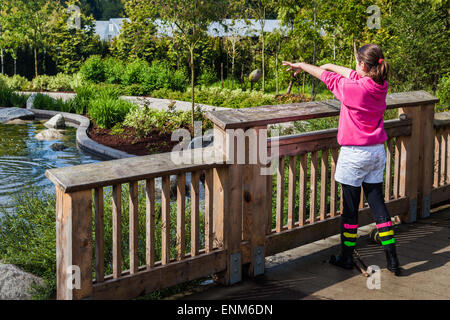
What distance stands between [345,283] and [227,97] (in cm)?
1409

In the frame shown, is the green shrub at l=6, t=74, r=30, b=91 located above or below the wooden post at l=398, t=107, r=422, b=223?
above

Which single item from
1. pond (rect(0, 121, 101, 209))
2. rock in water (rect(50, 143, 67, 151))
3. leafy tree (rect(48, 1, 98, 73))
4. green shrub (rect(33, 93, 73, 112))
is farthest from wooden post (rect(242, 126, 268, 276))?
leafy tree (rect(48, 1, 98, 73))

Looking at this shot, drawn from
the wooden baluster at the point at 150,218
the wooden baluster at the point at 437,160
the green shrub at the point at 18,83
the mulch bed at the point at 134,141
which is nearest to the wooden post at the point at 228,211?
the wooden baluster at the point at 150,218

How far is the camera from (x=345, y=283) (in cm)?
451

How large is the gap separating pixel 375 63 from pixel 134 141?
898 centimetres

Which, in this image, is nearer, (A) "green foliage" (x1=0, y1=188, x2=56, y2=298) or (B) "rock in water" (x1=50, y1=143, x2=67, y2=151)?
(A) "green foliage" (x1=0, y1=188, x2=56, y2=298)

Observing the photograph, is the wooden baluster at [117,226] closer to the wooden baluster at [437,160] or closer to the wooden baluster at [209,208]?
the wooden baluster at [209,208]

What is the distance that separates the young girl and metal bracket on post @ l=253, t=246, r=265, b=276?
66cm

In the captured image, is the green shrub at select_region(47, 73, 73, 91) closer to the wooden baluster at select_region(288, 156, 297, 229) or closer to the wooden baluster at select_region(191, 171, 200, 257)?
the wooden baluster at select_region(288, 156, 297, 229)

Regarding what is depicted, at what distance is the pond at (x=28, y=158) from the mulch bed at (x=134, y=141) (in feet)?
1.95

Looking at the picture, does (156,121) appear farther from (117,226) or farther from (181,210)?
(117,226)

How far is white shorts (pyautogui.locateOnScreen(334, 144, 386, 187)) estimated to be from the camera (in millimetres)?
4488
